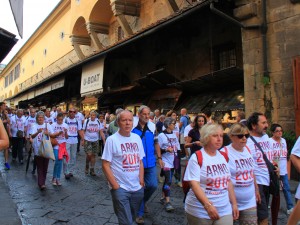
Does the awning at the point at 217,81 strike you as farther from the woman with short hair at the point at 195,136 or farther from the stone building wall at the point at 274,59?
the woman with short hair at the point at 195,136

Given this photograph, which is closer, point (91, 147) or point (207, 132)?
point (207, 132)

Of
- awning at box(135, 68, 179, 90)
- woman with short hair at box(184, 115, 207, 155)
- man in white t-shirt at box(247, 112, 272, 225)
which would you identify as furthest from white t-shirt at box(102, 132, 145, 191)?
awning at box(135, 68, 179, 90)

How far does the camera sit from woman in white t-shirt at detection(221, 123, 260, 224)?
137 inches

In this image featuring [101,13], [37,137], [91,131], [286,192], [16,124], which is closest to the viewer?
[286,192]

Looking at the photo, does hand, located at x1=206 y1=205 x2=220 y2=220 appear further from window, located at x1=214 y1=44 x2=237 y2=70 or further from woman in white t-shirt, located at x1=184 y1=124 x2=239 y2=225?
window, located at x1=214 y1=44 x2=237 y2=70

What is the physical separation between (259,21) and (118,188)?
6735 mm

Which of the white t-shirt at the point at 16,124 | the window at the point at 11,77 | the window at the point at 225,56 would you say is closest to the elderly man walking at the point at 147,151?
the white t-shirt at the point at 16,124

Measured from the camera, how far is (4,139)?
271cm

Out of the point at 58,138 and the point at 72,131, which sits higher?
the point at 72,131

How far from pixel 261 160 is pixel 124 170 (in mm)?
1621

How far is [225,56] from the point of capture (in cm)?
1238

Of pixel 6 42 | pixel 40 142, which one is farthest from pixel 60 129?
pixel 6 42

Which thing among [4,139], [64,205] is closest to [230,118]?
[64,205]

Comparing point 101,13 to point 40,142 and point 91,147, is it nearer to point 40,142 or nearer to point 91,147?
point 91,147
